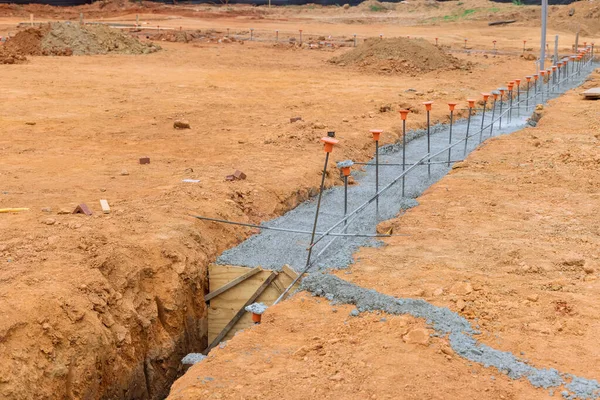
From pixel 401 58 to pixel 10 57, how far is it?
1420 centimetres

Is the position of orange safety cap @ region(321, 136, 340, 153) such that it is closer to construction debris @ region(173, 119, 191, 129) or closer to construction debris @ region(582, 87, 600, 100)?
construction debris @ region(173, 119, 191, 129)

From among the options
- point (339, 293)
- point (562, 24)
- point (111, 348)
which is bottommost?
point (111, 348)

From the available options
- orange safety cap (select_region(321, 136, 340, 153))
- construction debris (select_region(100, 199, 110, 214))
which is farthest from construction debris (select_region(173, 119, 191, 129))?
orange safety cap (select_region(321, 136, 340, 153))

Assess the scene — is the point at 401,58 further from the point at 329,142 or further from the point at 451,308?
the point at 451,308

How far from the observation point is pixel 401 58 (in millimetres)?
25641

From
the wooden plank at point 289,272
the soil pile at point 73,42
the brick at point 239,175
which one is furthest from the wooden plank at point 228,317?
the soil pile at point 73,42

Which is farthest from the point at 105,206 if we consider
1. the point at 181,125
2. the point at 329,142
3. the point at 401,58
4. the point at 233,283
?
the point at 401,58

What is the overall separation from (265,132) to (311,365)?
921cm

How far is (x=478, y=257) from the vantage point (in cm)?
755

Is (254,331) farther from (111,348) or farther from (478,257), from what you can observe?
(478,257)

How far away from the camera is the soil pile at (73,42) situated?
92.7 ft

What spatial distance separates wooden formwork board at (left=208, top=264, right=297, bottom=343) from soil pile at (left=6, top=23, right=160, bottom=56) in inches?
905

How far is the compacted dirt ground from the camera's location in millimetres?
5059

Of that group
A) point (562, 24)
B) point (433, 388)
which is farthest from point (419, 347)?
point (562, 24)
